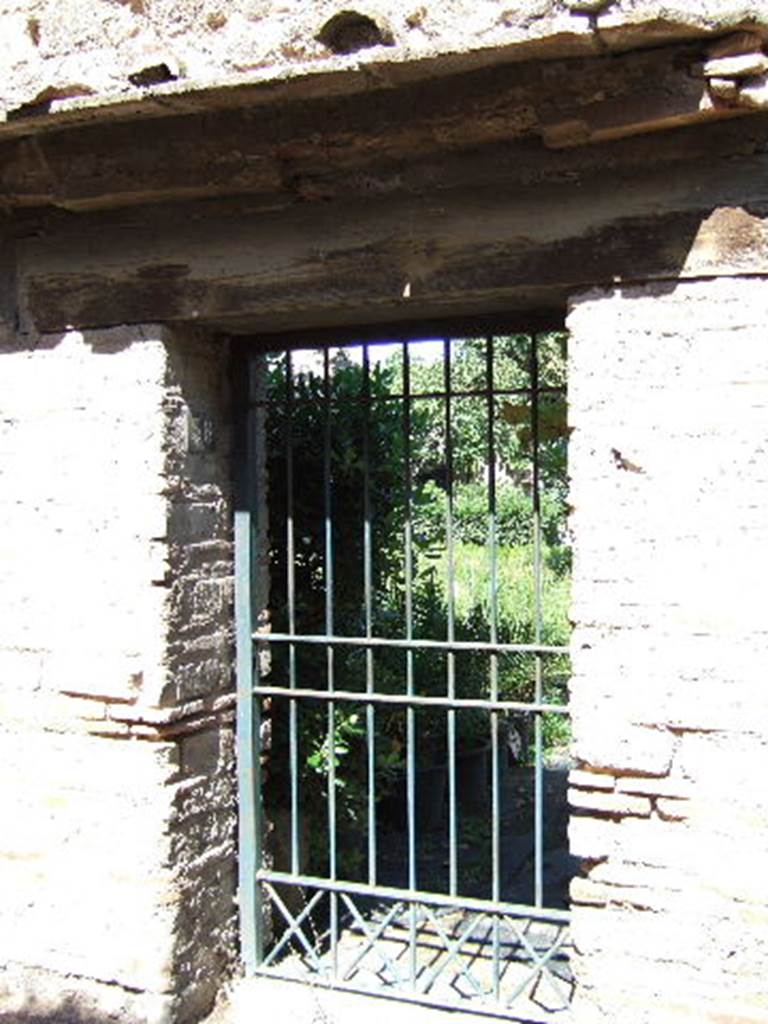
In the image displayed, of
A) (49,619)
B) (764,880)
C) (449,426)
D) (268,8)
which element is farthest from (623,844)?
(268,8)

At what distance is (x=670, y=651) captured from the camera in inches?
114

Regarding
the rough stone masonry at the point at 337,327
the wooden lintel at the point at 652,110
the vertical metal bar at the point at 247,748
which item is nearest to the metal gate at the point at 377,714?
the vertical metal bar at the point at 247,748

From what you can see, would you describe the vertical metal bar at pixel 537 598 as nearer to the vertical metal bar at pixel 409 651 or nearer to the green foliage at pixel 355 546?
the green foliage at pixel 355 546

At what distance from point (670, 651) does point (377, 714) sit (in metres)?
2.78

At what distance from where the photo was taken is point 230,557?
3.80m

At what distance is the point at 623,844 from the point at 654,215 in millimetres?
1638

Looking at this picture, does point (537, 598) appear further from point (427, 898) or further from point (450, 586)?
point (427, 898)

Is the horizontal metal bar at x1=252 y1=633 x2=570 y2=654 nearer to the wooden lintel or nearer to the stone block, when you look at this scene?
the stone block

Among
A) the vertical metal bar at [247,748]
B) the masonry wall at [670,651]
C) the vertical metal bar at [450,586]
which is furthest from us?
the vertical metal bar at [247,748]

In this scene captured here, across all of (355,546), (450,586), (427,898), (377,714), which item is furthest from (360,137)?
(377,714)

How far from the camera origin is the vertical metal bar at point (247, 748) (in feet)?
12.3

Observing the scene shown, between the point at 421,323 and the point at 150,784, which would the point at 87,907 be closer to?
the point at 150,784

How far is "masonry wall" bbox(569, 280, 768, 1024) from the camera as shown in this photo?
2816mm

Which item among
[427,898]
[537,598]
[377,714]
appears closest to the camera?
[537,598]
